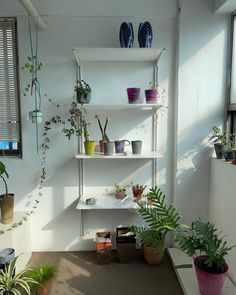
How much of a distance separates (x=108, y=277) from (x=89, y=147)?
1188 mm

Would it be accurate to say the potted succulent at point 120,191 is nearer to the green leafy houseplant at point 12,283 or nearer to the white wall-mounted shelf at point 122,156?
the white wall-mounted shelf at point 122,156

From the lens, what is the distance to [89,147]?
2.33 m

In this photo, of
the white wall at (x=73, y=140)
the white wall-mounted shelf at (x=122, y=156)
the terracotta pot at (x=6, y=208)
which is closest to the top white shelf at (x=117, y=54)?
the white wall at (x=73, y=140)

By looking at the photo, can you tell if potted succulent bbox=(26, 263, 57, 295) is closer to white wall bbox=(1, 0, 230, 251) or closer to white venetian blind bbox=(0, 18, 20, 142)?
white wall bbox=(1, 0, 230, 251)

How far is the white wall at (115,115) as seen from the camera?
2.40m

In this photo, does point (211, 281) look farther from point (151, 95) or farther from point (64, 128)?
point (64, 128)

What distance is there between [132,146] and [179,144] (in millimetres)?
510

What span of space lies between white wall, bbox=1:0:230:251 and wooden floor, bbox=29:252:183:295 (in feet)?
0.65

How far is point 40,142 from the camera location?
2.50 meters

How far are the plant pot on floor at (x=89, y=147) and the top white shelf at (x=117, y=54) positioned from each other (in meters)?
0.80

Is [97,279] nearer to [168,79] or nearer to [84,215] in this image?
[84,215]

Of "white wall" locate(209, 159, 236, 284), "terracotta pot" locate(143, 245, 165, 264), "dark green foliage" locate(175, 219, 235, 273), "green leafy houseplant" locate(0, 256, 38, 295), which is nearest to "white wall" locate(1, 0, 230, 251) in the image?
"white wall" locate(209, 159, 236, 284)

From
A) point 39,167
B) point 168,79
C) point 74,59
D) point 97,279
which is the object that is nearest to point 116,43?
point 74,59

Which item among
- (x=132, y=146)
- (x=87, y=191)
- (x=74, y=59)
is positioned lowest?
(x=87, y=191)
